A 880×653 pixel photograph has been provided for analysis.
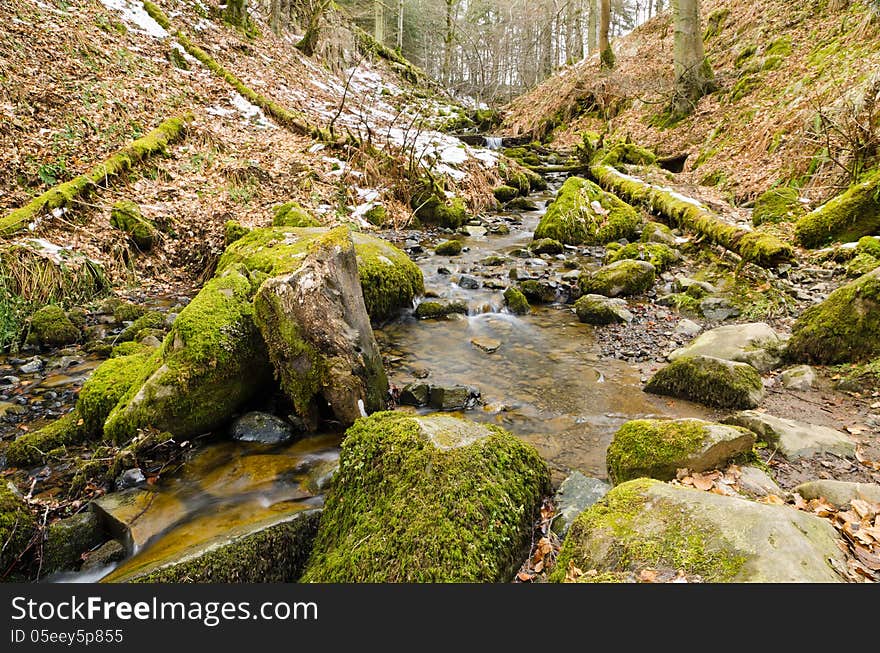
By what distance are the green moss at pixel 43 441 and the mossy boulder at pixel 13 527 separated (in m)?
0.92

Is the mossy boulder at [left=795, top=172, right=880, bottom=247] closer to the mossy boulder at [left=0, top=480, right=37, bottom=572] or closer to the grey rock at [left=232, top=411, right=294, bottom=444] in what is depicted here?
the grey rock at [left=232, top=411, right=294, bottom=444]

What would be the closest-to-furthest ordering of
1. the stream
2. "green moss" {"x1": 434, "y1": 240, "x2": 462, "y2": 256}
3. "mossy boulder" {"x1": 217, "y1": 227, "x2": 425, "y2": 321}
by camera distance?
the stream, "mossy boulder" {"x1": 217, "y1": 227, "x2": 425, "y2": 321}, "green moss" {"x1": 434, "y1": 240, "x2": 462, "y2": 256}

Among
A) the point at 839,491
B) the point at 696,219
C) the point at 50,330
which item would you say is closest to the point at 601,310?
the point at 696,219

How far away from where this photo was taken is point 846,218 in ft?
22.1

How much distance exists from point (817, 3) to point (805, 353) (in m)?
14.4

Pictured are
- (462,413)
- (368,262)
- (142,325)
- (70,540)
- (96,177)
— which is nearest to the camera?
(70,540)

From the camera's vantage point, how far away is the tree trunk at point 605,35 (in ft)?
63.3

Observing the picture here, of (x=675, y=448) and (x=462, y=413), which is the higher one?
(x=675, y=448)

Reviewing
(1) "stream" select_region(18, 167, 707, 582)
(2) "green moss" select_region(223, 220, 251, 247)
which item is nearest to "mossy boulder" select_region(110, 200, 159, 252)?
(2) "green moss" select_region(223, 220, 251, 247)

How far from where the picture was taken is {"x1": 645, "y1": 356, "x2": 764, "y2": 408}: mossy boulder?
4.11 m

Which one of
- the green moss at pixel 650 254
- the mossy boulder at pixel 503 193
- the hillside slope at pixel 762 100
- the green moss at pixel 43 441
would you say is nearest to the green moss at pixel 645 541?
the green moss at pixel 43 441

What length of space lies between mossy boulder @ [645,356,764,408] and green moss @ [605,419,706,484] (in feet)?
4.48

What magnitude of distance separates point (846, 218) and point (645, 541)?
7.28 meters

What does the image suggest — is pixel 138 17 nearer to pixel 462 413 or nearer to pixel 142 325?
pixel 142 325
